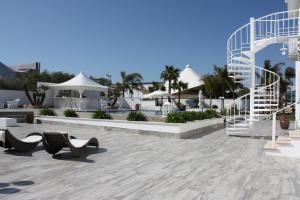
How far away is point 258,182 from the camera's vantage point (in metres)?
4.68

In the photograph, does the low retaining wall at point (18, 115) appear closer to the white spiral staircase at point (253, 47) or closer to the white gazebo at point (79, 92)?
the white gazebo at point (79, 92)

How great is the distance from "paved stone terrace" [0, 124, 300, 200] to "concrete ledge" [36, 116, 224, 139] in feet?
6.84

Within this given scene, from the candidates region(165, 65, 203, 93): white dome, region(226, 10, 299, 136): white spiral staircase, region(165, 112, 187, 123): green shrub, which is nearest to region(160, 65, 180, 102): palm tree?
region(165, 65, 203, 93): white dome

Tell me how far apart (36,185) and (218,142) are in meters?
6.10

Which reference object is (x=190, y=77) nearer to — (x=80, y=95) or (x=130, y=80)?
(x=130, y=80)

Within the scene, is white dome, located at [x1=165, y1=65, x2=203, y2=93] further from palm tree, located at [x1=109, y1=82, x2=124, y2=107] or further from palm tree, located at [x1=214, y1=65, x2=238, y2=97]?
palm tree, located at [x1=214, y1=65, x2=238, y2=97]

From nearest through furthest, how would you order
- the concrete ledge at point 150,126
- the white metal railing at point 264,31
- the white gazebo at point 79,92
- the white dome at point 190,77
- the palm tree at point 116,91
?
the white metal railing at point 264,31, the concrete ledge at point 150,126, the white gazebo at point 79,92, the palm tree at point 116,91, the white dome at point 190,77

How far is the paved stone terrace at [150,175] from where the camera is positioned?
404 centimetres

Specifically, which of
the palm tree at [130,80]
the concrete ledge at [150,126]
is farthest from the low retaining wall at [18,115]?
the palm tree at [130,80]

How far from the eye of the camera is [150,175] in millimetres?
4992

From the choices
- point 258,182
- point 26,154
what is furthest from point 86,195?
point 26,154

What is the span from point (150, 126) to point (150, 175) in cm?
525

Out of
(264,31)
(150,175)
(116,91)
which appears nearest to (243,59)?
(264,31)

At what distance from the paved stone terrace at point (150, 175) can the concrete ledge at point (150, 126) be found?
208cm
